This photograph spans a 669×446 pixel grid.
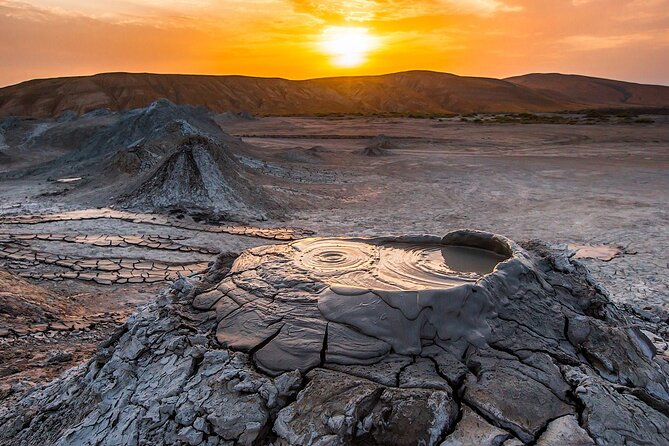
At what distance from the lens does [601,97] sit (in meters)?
76.6

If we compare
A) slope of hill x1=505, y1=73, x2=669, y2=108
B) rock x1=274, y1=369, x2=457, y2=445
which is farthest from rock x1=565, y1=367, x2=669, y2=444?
slope of hill x1=505, y1=73, x2=669, y2=108

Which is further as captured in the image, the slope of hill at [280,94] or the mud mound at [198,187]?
the slope of hill at [280,94]

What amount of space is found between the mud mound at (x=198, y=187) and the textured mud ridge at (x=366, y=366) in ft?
19.4

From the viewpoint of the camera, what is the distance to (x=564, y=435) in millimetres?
2094

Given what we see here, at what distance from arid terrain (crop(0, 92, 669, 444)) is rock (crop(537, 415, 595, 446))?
6cm

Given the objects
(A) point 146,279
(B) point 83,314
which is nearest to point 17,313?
(B) point 83,314

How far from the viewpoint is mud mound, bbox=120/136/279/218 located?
913cm

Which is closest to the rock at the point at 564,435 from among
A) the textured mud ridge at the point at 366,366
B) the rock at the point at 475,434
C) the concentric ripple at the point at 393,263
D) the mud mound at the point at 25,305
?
the textured mud ridge at the point at 366,366

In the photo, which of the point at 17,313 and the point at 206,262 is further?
the point at 206,262

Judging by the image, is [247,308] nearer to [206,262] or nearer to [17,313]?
[17,313]

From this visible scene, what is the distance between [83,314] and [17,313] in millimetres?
553

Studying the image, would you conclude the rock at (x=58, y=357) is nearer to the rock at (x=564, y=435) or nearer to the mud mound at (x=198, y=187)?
the rock at (x=564, y=435)

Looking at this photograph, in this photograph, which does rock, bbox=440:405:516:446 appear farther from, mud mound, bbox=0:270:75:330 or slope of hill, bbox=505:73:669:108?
slope of hill, bbox=505:73:669:108

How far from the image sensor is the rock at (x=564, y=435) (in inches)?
81.0
